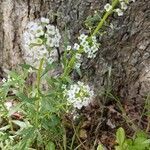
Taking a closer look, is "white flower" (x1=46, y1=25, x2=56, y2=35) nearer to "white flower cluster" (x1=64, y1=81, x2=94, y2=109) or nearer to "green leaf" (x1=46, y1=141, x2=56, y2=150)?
"white flower cluster" (x1=64, y1=81, x2=94, y2=109)

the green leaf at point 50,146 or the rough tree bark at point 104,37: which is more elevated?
the rough tree bark at point 104,37

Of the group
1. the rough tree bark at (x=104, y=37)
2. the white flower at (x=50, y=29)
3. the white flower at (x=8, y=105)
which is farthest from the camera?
the white flower at (x=8, y=105)

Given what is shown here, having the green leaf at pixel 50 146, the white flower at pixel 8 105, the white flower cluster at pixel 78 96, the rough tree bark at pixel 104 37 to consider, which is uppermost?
the rough tree bark at pixel 104 37

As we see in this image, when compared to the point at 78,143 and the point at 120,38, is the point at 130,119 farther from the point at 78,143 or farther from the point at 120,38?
the point at 120,38

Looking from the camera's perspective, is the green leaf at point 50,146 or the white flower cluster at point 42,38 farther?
the green leaf at point 50,146

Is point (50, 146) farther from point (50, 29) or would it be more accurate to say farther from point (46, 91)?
point (50, 29)

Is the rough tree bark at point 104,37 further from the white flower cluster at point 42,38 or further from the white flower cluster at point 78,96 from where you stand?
the white flower cluster at point 42,38

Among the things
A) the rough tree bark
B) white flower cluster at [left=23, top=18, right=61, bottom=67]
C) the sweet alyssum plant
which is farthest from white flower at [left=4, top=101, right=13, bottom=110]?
white flower cluster at [left=23, top=18, right=61, bottom=67]

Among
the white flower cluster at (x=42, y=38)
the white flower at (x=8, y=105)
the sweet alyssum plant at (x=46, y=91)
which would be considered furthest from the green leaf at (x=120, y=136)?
the white flower cluster at (x=42, y=38)

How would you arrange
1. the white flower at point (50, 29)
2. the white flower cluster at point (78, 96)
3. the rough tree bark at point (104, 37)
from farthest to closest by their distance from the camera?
the rough tree bark at point (104, 37) → the white flower cluster at point (78, 96) → the white flower at point (50, 29)
